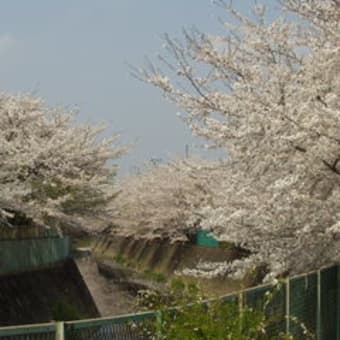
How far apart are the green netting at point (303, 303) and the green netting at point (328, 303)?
0.36 metres

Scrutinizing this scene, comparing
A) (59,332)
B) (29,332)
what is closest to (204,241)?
(59,332)

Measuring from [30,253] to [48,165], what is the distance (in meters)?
4.02

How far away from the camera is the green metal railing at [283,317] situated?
6035mm

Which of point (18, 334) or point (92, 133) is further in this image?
point (92, 133)

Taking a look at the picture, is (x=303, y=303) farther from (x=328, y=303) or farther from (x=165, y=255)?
(x=165, y=255)

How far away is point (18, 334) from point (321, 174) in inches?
194

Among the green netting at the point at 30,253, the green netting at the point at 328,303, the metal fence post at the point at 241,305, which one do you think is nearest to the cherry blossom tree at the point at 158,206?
the green netting at the point at 30,253

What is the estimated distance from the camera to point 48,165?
1961 cm

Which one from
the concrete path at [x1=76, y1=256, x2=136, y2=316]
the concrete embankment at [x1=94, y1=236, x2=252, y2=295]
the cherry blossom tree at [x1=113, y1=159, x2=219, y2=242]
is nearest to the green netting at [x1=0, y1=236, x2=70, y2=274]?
the concrete path at [x1=76, y1=256, x2=136, y2=316]

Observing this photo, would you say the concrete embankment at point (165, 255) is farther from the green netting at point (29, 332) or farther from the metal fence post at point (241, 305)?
the green netting at point (29, 332)

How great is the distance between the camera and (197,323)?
6512 millimetres

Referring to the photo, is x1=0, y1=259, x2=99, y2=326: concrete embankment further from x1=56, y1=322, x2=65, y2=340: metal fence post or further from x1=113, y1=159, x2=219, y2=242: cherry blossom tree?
x1=56, y1=322, x2=65, y2=340: metal fence post

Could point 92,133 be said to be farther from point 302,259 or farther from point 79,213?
point 302,259

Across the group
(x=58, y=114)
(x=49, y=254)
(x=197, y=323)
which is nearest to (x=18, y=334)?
(x=197, y=323)
